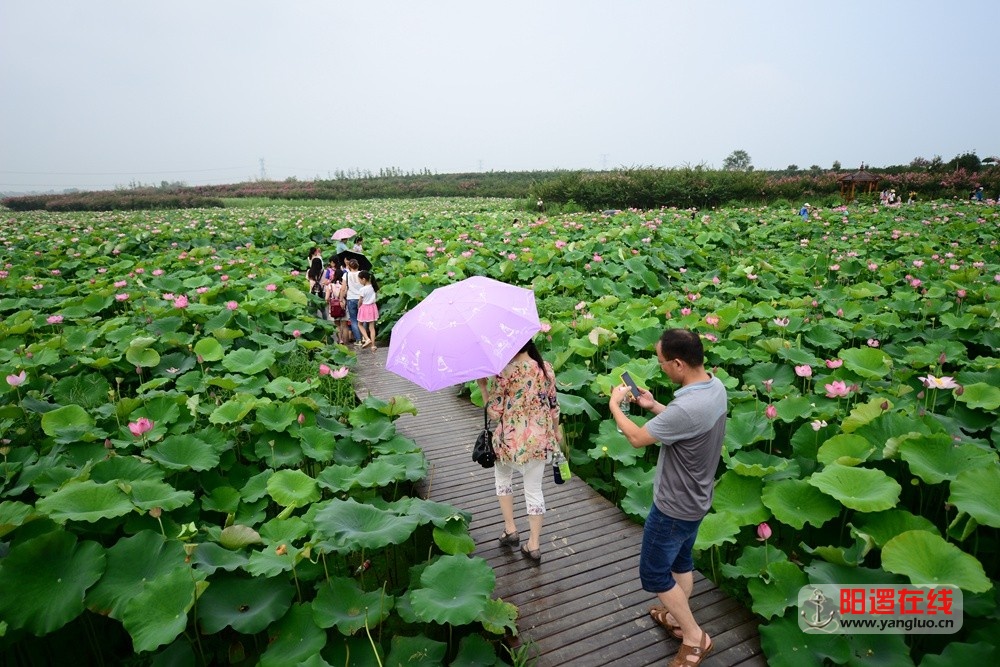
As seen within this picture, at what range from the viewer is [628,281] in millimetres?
7289

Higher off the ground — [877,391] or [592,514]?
[877,391]

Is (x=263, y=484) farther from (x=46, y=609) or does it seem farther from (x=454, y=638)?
(x=454, y=638)

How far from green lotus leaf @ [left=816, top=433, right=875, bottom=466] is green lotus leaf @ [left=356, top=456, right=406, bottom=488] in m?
2.18

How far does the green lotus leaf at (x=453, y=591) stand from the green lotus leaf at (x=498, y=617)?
0.22 ft

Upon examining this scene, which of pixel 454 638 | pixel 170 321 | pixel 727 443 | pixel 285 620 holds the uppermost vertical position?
pixel 170 321

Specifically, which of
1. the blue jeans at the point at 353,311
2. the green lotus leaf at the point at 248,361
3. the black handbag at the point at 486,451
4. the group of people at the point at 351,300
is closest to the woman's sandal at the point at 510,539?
the black handbag at the point at 486,451

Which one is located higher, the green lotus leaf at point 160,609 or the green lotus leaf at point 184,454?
the green lotus leaf at point 184,454

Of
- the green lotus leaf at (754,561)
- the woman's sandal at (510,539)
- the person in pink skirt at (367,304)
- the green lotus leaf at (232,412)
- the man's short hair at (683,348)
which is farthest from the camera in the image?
the person in pink skirt at (367,304)

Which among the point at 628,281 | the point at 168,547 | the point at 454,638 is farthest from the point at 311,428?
the point at 628,281

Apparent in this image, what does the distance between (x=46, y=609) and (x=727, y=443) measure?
3.23 m

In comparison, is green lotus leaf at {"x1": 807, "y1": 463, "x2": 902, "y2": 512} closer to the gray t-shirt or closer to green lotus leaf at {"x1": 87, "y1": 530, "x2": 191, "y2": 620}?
the gray t-shirt

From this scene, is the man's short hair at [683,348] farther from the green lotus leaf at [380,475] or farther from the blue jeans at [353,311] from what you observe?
the blue jeans at [353,311]

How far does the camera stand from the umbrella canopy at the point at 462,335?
2.18m

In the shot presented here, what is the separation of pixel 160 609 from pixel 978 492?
3.17 m
